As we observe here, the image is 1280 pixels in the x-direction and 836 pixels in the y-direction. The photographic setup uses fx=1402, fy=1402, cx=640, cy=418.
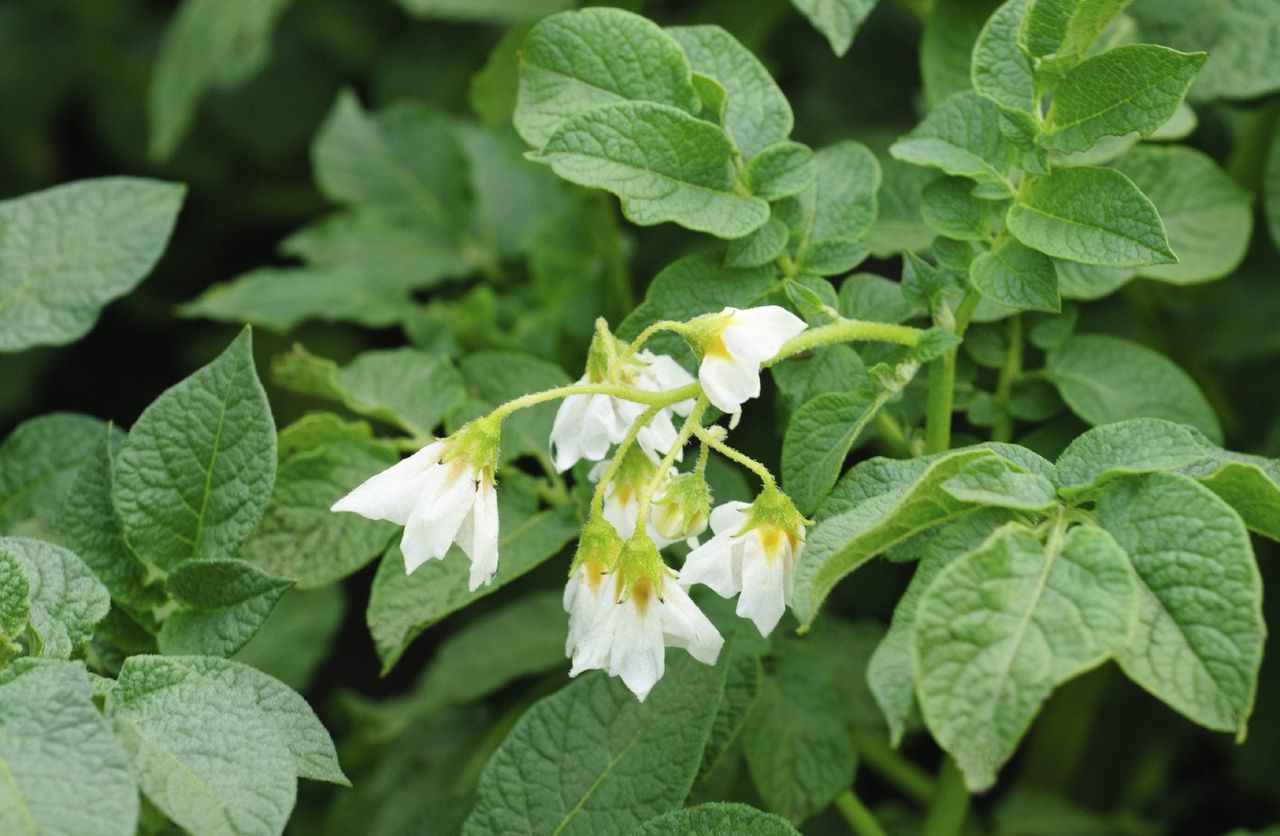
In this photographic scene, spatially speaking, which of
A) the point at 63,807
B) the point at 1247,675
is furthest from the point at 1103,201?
the point at 63,807

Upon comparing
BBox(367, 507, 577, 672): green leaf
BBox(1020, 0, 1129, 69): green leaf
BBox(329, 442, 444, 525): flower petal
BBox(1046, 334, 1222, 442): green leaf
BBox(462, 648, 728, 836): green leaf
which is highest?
BBox(1020, 0, 1129, 69): green leaf

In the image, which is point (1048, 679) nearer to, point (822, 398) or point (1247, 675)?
point (1247, 675)

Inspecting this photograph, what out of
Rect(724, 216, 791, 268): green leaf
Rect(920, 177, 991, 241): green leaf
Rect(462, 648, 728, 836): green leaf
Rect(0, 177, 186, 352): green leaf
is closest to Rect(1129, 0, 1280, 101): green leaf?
Rect(920, 177, 991, 241): green leaf

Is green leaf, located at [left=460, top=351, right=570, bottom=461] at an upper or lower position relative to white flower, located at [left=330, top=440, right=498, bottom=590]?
lower

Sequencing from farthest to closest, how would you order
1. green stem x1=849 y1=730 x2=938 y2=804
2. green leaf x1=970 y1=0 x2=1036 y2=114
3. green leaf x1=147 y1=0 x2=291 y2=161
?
green leaf x1=147 y1=0 x2=291 y2=161 < green stem x1=849 y1=730 x2=938 y2=804 < green leaf x1=970 y1=0 x2=1036 y2=114

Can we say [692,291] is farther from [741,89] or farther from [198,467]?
[198,467]

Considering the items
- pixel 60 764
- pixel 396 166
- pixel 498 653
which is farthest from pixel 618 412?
pixel 396 166

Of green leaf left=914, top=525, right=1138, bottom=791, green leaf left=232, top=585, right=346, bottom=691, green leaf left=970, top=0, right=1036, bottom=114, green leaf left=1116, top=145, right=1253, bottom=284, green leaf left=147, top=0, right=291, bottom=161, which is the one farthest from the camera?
green leaf left=147, top=0, right=291, bottom=161

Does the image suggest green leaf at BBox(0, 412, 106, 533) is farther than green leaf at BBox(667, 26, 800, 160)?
Yes

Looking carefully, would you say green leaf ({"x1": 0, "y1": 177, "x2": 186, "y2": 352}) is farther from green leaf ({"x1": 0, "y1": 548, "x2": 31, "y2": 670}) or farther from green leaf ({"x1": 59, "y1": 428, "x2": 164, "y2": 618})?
green leaf ({"x1": 0, "y1": 548, "x2": 31, "y2": 670})
